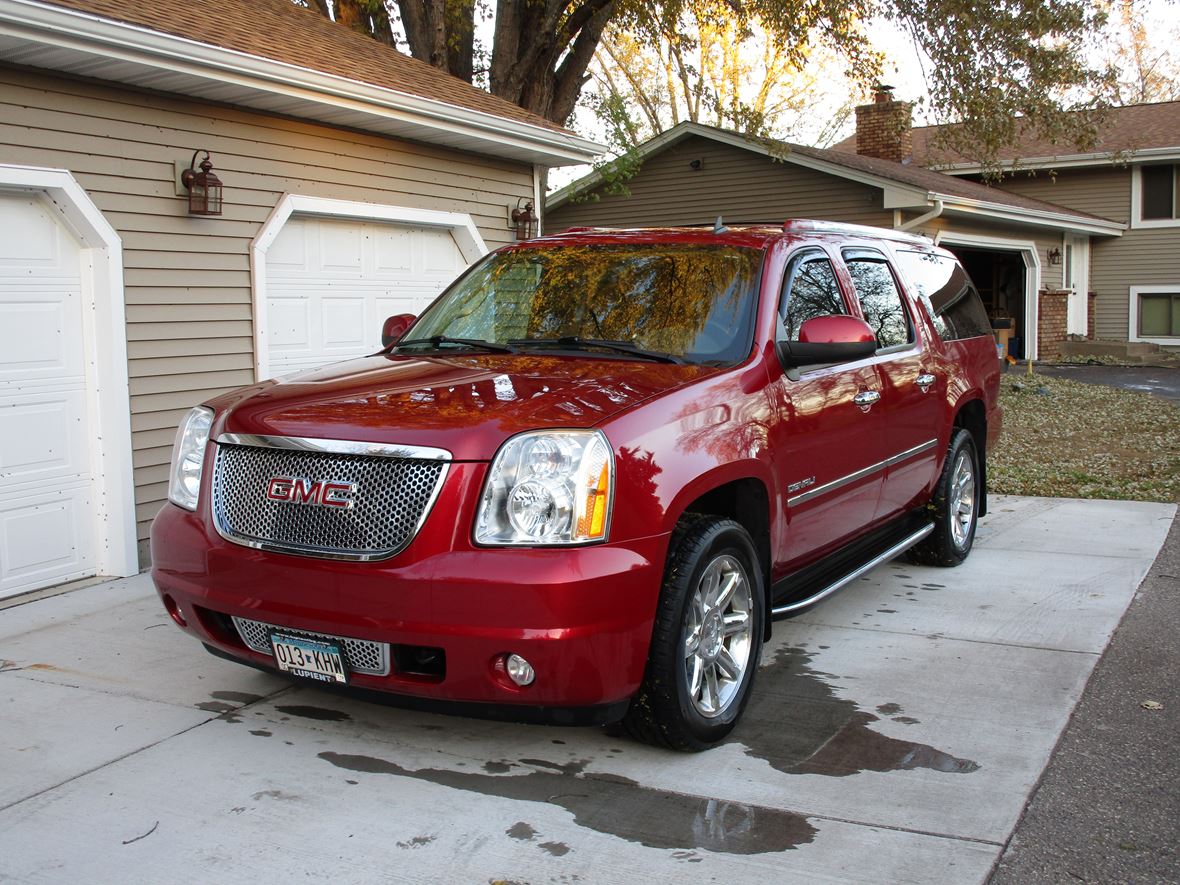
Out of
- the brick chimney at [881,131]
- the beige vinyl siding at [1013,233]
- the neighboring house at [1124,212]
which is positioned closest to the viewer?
the beige vinyl siding at [1013,233]

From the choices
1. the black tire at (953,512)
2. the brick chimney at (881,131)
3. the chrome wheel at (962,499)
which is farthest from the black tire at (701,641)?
the brick chimney at (881,131)

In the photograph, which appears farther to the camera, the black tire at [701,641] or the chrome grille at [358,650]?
the black tire at [701,641]

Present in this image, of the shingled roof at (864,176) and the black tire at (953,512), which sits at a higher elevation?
the shingled roof at (864,176)

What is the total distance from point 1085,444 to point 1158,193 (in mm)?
16783

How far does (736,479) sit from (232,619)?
187cm

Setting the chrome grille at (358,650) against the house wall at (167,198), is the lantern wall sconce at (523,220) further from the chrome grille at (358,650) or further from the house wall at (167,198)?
the chrome grille at (358,650)

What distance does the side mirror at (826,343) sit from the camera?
4.56 metres

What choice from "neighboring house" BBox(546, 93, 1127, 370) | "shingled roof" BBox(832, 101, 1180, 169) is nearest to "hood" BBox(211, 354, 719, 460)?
"neighboring house" BBox(546, 93, 1127, 370)

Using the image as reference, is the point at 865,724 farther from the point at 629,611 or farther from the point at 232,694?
the point at 232,694

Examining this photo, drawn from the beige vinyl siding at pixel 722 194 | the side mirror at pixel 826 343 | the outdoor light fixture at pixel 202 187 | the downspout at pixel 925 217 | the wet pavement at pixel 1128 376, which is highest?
the beige vinyl siding at pixel 722 194

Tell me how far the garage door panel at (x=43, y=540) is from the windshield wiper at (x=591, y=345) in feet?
10.9

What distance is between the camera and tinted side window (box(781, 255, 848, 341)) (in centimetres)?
489

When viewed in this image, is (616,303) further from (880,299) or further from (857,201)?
(857,201)

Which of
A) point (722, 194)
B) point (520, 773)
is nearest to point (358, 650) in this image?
point (520, 773)
